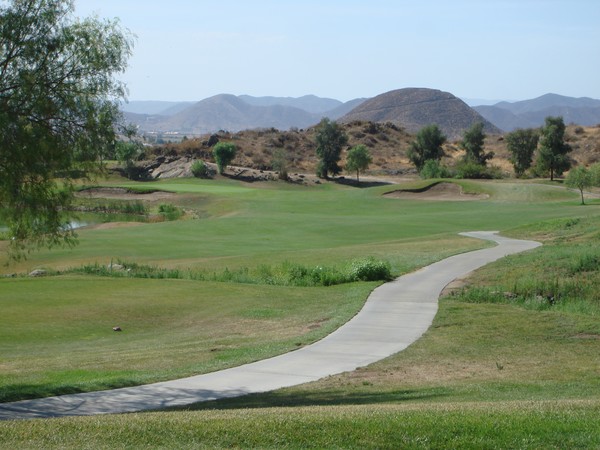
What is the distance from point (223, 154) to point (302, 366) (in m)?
98.3

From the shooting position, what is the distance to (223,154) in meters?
114

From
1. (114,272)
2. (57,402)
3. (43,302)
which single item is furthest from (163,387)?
(114,272)

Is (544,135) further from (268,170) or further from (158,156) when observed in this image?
(158,156)

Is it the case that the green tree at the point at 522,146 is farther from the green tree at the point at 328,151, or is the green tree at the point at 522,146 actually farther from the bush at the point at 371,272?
the bush at the point at 371,272

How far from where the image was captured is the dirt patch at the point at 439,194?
83062 mm

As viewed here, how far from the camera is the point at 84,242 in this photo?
49.9m

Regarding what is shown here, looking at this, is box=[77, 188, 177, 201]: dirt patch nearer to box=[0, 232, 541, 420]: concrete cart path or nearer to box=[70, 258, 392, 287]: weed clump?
box=[70, 258, 392, 287]: weed clump

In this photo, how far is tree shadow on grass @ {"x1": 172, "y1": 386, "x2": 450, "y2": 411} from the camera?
13.0 meters

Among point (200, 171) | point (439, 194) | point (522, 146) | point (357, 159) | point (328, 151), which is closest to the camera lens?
point (439, 194)

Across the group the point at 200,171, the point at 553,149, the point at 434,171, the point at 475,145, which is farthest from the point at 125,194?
the point at 553,149

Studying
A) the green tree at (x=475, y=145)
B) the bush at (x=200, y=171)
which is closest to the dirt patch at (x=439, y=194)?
the green tree at (x=475, y=145)

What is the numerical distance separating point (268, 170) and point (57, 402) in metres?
106

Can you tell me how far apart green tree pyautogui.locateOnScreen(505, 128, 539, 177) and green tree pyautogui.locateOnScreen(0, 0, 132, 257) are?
94.7m

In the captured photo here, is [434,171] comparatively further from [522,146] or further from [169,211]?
[169,211]
